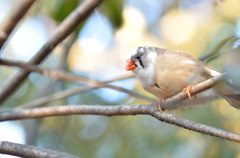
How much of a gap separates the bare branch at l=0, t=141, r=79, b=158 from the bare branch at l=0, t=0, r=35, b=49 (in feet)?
1.71

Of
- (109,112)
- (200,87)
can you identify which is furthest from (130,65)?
(200,87)

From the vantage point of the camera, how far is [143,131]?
3.28 m

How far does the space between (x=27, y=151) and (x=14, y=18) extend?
0.66 m

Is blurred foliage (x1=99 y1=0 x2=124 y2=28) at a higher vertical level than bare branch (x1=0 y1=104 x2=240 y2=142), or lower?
higher

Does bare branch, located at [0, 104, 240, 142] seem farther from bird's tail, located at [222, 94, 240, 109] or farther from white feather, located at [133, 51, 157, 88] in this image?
bird's tail, located at [222, 94, 240, 109]

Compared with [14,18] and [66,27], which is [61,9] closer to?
[66,27]

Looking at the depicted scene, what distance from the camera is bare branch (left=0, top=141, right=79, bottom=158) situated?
4.97 feet

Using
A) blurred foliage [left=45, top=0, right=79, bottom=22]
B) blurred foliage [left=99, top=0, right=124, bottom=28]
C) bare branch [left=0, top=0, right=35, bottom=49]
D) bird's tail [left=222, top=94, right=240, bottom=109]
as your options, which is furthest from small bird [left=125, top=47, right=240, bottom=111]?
bare branch [left=0, top=0, right=35, bottom=49]

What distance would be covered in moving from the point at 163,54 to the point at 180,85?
0.44 metres

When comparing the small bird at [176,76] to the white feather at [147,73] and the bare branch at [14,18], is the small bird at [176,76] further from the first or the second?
the bare branch at [14,18]

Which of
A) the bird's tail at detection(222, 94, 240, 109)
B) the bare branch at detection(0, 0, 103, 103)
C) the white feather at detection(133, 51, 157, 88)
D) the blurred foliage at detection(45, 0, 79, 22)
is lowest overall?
the bird's tail at detection(222, 94, 240, 109)

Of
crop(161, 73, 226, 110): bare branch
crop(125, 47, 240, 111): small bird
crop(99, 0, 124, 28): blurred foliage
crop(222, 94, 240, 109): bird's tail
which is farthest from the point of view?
crop(222, 94, 240, 109): bird's tail

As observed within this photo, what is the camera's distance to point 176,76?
7.99 feet

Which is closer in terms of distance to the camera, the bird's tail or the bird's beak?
the bird's tail
